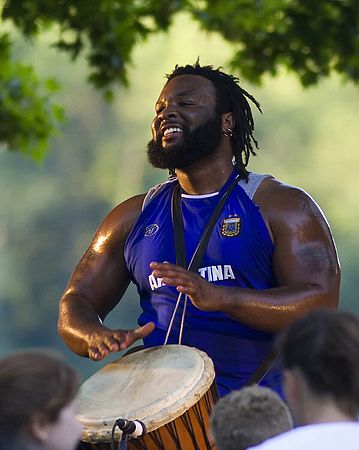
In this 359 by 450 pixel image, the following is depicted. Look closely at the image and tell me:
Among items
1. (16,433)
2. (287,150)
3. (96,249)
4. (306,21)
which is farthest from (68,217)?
(16,433)

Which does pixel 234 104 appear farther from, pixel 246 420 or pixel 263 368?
pixel 246 420

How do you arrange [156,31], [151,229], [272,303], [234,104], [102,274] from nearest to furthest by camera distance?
1. [272,303]
2. [151,229]
3. [102,274]
4. [234,104]
5. [156,31]

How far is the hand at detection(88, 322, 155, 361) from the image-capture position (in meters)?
4.98

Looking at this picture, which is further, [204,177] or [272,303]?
[204,177]

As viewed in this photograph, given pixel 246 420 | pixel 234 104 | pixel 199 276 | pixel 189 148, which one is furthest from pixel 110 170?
pixel 246 420

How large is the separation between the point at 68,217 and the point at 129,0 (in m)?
6.00

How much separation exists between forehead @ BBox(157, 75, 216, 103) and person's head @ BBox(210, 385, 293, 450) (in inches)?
83.4

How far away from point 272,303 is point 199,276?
0.35m

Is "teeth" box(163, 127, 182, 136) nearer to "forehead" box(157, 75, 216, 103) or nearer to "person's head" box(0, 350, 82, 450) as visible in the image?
"forehead" box(157, 75, 216, 103)

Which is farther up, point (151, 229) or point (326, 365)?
point (151, 229)

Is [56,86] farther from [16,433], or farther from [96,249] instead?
[16,433]

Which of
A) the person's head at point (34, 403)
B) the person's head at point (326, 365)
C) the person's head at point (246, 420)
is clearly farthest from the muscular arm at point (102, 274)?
the person's head at point (326, 365)

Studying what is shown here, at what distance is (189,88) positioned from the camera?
575 centimetres

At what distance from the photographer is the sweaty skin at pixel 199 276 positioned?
5039 mm
